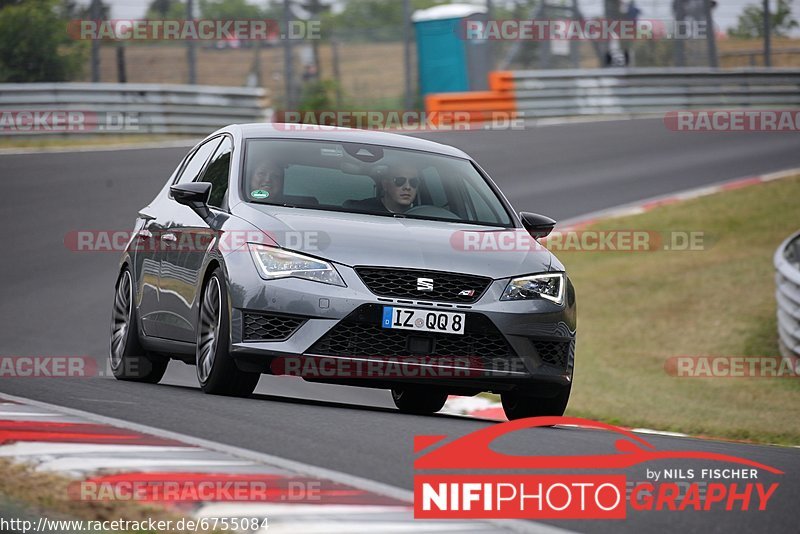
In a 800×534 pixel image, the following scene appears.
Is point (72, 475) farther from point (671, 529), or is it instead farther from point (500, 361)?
point (500, 361)

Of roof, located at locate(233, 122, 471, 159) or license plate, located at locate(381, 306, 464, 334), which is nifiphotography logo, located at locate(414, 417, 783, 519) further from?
roof, located at locate(233, 122, 471, 159)

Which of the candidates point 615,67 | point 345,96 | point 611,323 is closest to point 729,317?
point 611,323

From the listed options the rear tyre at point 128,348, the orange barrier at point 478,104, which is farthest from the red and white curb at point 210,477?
the orange barrier at point 478,104

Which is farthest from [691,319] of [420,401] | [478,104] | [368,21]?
[368,21]

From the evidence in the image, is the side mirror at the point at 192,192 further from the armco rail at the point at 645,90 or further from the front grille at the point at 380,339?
the armco rail at the point at 645,90

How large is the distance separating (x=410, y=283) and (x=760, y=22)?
25.6 meters

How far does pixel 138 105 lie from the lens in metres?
24.5

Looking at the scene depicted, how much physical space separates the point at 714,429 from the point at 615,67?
21.4m

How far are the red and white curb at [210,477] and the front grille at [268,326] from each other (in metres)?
1.21

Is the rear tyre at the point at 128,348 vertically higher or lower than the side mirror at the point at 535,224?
lower

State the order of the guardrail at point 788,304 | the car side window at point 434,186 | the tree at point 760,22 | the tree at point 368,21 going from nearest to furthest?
the car side window at point 434,186 → the guardrail at point 788,304 → the tree at point 368,21 → the tree at point 760,22

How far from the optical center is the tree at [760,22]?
3025 centimetres

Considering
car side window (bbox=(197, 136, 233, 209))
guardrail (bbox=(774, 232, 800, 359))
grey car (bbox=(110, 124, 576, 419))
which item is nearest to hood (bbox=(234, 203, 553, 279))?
grey car (bbox=(110, 124, 576, 419))

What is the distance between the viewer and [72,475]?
461 cm
